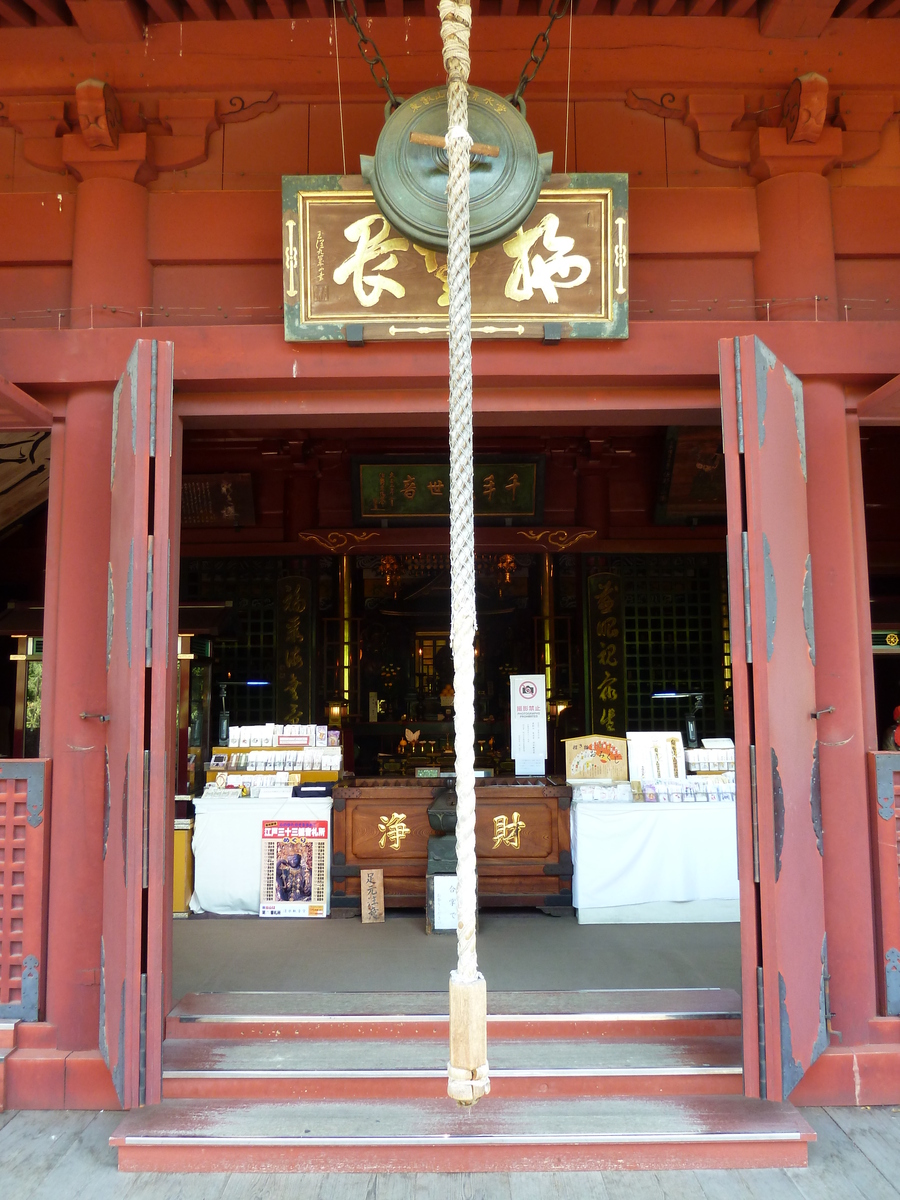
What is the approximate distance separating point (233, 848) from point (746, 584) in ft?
10.9

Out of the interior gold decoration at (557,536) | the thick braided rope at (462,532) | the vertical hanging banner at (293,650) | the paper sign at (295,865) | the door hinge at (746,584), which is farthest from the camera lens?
the vertical hanging banner at (293,650)

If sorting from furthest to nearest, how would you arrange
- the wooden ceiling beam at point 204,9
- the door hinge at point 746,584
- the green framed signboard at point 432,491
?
the green framed signboard at point 432,491 → the wooden ceiling beam at point 204,9 → the door hinge at point 746,584

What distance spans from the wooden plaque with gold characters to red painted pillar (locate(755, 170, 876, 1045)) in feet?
2.09

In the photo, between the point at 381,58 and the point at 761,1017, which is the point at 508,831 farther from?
the point at 381,58

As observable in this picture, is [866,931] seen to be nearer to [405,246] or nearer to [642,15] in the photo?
[405,246]

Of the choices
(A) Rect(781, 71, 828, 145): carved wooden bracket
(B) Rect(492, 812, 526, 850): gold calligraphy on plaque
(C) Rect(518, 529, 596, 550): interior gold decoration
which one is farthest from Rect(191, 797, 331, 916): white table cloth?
(A) Rect(781, 71, 828, 145): carved wooden bracket

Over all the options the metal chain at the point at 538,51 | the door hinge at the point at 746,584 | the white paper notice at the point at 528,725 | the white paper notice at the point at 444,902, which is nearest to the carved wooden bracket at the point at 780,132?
the metal chain at the point at 538,51

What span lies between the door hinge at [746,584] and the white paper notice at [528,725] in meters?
2.82

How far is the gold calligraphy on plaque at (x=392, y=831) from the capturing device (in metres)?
4.84

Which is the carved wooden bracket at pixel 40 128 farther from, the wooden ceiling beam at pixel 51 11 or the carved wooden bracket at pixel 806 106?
the carved wooden bracket at pixel 806 106

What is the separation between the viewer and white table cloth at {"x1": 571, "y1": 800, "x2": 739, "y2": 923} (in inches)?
179

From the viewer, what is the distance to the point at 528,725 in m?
5.45

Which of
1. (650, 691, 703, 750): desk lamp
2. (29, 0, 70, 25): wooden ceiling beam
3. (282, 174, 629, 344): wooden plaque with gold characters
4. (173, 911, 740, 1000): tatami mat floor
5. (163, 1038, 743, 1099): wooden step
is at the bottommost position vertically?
(173, 911, 740, 1000): tatami mat floor

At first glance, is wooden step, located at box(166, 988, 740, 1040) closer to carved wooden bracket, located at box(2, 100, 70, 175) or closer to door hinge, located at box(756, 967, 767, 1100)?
door hinge, located at box(756, 967, 767, 1100)
